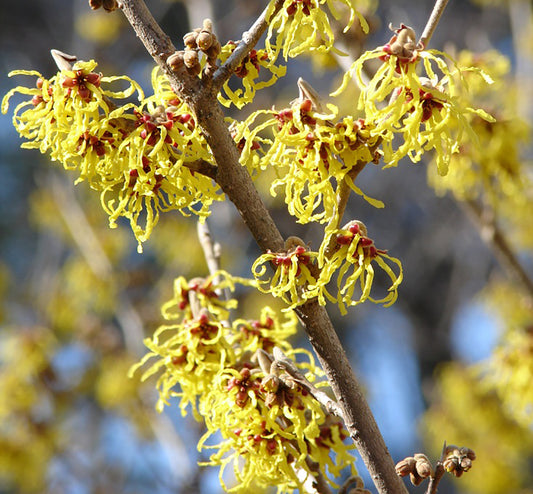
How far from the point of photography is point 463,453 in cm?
120

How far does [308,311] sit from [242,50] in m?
0.45

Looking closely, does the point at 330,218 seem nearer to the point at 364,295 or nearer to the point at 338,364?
the point at 364,295

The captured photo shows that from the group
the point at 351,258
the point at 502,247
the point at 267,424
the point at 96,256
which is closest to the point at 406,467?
the point at 267,424

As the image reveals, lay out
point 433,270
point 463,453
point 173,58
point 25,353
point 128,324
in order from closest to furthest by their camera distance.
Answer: point 173,58
point 463,453
point 128,324
point 25,353
point 433,270

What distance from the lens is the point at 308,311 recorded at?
1162mm

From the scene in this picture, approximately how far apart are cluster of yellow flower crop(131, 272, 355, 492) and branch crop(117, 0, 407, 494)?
68 mm

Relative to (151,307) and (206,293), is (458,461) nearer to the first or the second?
(206,293)

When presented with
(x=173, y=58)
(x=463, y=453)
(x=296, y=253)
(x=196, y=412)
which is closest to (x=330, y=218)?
(x=296, y=253)

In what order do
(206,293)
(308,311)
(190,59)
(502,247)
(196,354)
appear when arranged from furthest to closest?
(502,247), (206,293), (196,354), (308,311), (190,59)

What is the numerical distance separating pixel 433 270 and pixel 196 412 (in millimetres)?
8559

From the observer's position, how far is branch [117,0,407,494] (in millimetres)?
1122

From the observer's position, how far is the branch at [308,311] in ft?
3.68

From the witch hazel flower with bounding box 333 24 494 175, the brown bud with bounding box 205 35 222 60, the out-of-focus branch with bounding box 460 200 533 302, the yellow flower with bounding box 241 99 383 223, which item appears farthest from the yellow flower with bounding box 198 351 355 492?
the out-of-focus branch with bounding box 460 200 533 302

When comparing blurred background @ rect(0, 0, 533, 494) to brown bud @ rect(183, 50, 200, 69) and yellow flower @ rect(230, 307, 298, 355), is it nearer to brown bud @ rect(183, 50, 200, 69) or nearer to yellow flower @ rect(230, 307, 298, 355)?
yellow flower @ rect(230, 307, 298, 355)
